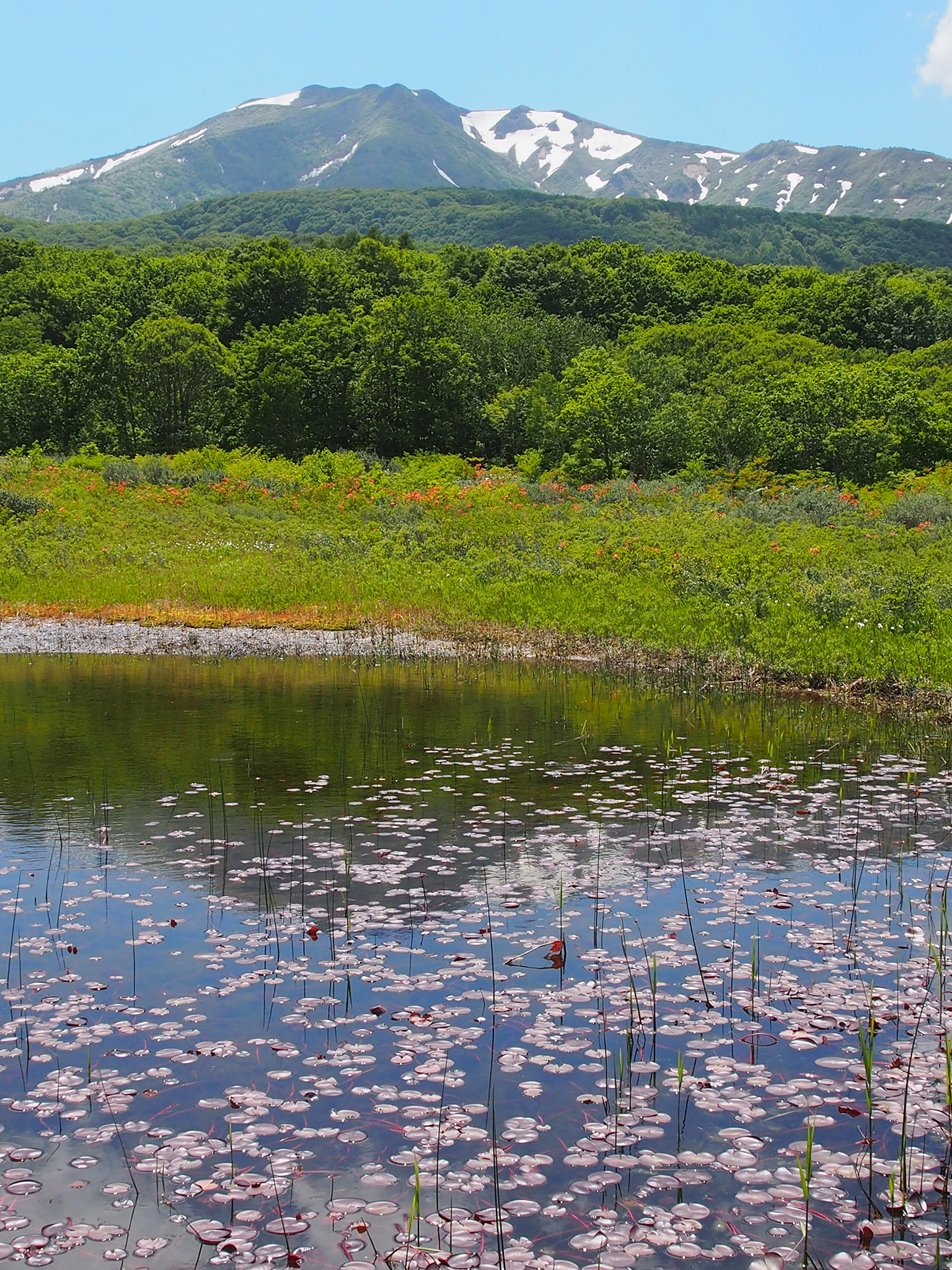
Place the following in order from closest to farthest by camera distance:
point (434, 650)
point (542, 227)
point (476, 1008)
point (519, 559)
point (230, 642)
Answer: point (476, 1008) < point (434, 650) < point (230, 642) < point (519, 559) < point (542, 227)

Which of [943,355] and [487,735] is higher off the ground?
[943,355]

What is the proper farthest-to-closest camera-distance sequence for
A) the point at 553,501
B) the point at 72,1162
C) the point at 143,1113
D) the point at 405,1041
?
the point at 553,501 < the point at 405,1041 < the point at 143,1113 < the point at 72,1162

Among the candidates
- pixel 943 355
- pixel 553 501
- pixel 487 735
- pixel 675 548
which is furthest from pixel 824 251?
pixel 487 735

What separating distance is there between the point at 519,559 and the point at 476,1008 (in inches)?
829

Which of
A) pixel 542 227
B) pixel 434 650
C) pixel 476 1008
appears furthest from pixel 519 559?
pixel 542 227

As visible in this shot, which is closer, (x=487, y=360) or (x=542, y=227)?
(x=487, y=360)

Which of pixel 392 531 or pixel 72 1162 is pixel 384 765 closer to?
pixel 72 1162

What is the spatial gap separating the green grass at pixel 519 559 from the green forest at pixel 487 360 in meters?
7.32

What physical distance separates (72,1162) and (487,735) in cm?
907

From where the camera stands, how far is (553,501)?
124 ft

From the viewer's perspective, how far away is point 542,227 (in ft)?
581

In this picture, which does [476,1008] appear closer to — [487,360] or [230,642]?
[230,642]

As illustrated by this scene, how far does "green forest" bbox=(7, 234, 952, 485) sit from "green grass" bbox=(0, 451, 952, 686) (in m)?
7.32

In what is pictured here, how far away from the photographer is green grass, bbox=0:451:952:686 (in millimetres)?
18625
